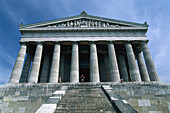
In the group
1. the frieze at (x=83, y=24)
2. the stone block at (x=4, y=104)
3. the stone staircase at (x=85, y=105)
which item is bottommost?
the stone staircase at (x=85, y=105)

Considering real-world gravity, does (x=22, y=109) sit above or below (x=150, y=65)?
below

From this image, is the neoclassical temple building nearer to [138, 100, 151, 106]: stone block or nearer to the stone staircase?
[138, 100, 151, 106]: stone block

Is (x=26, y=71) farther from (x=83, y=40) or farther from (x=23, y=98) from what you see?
(x=83, y=40)

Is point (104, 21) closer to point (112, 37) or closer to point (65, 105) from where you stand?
point (112, 37)

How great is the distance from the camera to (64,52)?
107ft

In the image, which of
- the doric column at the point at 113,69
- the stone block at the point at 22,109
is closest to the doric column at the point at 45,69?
the stone block at the point at 22,109

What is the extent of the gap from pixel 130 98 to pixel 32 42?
24.2 metres

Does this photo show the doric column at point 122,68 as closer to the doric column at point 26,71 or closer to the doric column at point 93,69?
the doric column at point 93,69

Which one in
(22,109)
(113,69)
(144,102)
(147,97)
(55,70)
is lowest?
(22,109)

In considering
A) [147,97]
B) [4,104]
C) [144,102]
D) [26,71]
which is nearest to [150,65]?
[147,97]

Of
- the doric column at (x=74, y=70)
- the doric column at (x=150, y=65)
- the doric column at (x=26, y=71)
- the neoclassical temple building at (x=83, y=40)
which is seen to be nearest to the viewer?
the doric column at (x=74, y=70)

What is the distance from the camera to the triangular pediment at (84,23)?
2920cm

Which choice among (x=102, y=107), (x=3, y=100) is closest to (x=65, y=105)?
(x=102, y=107)

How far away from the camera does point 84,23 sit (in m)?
29.9
